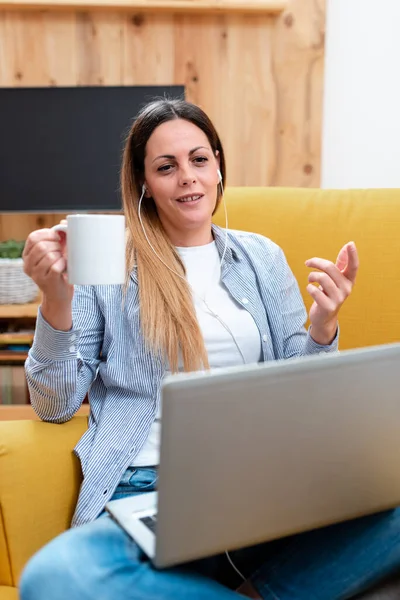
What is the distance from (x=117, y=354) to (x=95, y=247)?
1.41 ft

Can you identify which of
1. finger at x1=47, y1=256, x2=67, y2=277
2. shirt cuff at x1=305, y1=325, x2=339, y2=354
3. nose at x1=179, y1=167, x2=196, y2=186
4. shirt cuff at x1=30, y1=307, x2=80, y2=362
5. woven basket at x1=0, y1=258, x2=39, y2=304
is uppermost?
nose at x1=179, y1=167, x2=196, y2=186

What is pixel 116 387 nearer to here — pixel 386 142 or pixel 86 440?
pixel 86 440

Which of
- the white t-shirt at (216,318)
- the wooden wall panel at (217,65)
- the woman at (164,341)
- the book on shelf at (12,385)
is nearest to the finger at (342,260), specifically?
the woman at (164,341)

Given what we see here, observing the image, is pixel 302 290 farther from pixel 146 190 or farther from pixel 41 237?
pixel 41 237

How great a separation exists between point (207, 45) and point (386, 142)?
30.3 inches

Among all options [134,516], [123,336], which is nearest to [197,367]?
[123,336]

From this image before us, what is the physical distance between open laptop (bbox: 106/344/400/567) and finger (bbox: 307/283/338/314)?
0.30 meters

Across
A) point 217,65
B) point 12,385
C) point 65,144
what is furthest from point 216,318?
point 217,65

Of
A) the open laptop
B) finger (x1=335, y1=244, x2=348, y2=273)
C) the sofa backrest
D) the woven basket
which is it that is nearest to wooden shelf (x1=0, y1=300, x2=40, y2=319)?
the woven basket

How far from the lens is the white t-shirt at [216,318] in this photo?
4.03ft

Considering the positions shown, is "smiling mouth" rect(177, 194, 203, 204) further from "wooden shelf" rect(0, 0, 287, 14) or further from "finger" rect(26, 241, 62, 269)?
"wooden shelf" rect(0, 0, 287, 14)

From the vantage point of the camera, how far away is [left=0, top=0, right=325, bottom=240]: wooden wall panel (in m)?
2.47

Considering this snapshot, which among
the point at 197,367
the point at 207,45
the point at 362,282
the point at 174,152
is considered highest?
the point at 207,45

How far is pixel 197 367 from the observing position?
1.18 meters
